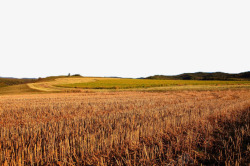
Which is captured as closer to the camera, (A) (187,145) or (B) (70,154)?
(B) (70,154)

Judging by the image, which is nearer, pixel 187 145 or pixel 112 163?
pixel 112 163

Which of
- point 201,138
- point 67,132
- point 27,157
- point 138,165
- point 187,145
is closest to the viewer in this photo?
point 138,165

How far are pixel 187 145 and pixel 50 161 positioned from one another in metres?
3.04

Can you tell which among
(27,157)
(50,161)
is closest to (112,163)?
(50,161)

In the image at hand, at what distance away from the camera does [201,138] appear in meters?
4.53

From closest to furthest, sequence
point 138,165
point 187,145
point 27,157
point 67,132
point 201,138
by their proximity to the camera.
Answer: point 138,165, point 27,157, point 187,145, point 201,138, point 67,132

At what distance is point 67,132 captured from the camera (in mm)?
4891

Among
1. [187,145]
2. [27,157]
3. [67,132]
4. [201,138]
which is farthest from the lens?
[67,132]

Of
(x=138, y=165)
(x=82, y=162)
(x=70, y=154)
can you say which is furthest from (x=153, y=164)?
(x=70, y=154)

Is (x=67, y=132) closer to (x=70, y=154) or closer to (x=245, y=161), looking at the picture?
(x=70, y=154)

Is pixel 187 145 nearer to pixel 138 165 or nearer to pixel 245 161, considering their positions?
pixel 245 161

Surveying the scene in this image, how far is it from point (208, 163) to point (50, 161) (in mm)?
3225

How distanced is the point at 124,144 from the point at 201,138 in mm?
2178

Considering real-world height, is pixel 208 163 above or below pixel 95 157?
below
